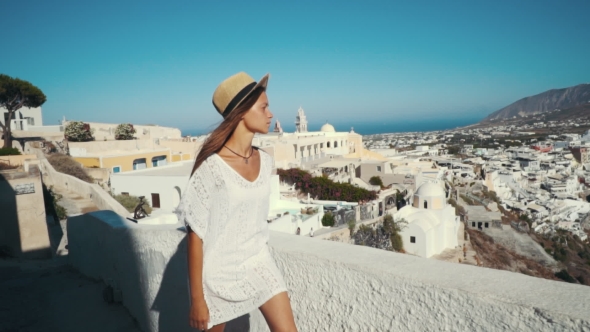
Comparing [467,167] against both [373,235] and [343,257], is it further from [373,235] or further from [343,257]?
[343,257]

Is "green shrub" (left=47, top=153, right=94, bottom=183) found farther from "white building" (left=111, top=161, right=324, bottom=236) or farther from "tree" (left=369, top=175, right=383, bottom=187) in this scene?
"tree" (left=369, top=175, right=383, bottom=187)

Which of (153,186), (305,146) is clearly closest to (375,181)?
(305,146)

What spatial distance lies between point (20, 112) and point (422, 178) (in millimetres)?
34299

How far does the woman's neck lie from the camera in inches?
78.4

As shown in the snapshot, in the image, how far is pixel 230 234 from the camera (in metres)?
1.95

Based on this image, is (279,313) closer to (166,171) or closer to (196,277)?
(196,277)

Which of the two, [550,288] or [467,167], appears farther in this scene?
[467,167]

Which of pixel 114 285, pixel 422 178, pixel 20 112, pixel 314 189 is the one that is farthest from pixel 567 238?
pixel 20 112

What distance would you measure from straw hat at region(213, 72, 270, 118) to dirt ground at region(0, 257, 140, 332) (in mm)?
2771

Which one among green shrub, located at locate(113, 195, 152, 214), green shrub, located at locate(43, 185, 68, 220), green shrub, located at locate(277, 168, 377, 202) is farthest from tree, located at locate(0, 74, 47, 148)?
green shrub, located at locate(277, 168, 377, 202)

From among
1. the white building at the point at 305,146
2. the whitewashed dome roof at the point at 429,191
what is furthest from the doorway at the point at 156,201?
the whitewashed dome roof at the point at 429,191

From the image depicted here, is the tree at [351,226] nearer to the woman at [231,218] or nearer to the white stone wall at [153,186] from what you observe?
the white stone wall at [153,186]

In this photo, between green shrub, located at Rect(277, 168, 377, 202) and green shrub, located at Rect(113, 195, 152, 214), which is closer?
green shrub, located at Rect(113, 195, 152, 214)

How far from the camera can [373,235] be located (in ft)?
70.1
